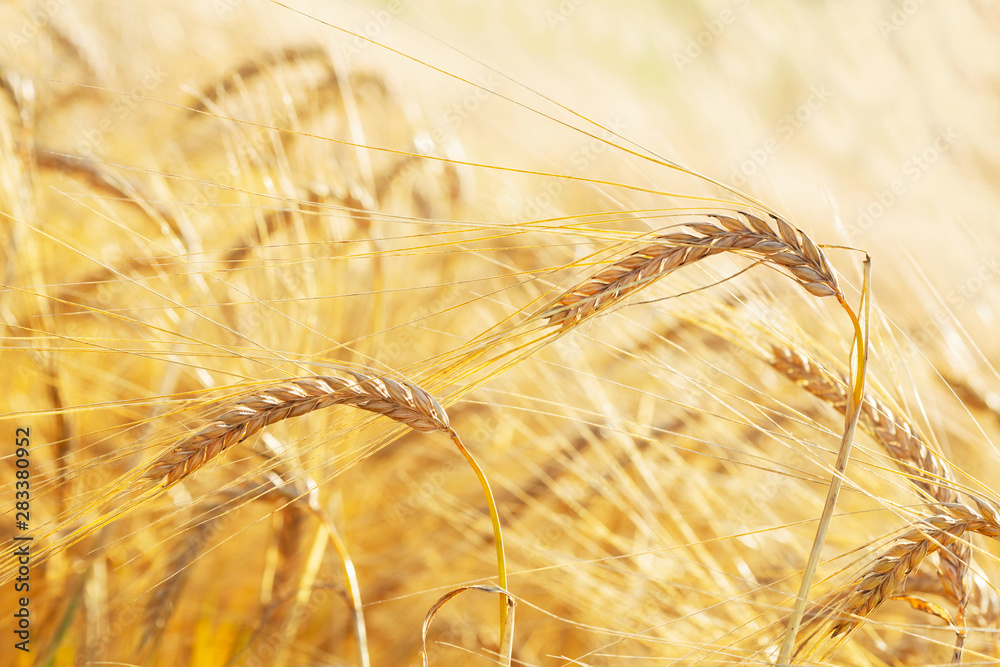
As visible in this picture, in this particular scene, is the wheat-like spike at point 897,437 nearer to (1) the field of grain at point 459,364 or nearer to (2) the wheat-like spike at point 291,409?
(1) the field of grain at point 459,364

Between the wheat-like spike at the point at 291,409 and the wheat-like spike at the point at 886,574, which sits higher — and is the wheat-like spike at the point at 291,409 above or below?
above

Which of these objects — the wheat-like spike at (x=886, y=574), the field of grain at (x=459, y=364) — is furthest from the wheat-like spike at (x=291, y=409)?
the wheat-like spike at (x=886, y=574)

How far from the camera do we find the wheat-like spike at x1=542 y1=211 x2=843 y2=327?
397 mm

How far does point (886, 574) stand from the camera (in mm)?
417

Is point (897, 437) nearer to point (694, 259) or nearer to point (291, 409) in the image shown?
point (694, 259)

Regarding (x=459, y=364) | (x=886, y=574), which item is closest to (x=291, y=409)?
(x=459, y=364)

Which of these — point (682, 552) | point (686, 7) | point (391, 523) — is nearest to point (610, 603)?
point (682, 552)

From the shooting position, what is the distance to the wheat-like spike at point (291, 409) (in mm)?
390

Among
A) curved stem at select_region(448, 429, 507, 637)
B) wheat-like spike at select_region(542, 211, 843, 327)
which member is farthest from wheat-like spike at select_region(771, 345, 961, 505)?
curved stem at select_region(448, 429, 507, 637)

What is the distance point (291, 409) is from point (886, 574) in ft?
1.28

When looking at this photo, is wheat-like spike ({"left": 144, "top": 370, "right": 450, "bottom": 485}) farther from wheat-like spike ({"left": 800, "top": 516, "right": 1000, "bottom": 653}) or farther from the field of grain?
wheat-like spike ({"left": 800, "top": 516, "right": 1000, "bottom": 653})

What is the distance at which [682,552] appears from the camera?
816 millimetres

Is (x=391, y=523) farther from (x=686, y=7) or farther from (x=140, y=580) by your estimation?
(x=686, y=7)

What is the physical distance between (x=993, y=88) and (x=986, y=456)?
39.3 inches
